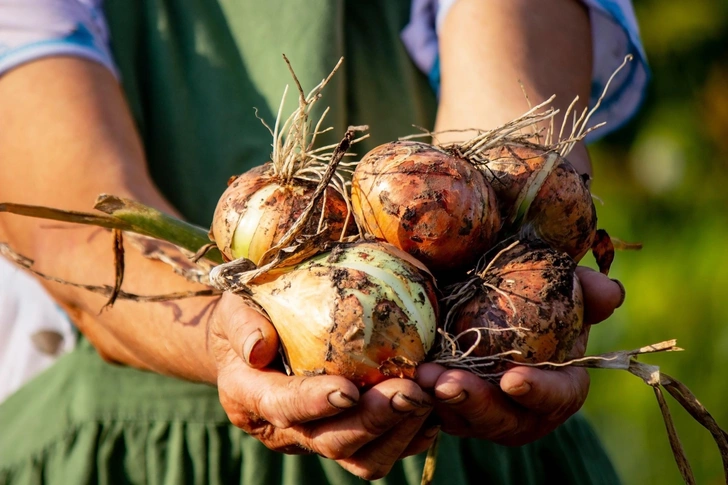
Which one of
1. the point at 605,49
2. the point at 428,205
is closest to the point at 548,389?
the point at 428,205

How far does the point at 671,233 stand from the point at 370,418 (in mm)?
2625

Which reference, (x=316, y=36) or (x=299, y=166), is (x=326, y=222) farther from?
(x=316, y=36)

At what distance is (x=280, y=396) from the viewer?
0.90 metres

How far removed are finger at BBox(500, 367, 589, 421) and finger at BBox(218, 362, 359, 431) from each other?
0.58 ft

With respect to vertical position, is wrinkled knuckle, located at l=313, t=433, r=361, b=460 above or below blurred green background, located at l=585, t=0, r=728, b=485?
above

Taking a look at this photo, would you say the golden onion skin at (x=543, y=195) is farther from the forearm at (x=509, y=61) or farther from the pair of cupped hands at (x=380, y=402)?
the forearm at (x=509, y=61)

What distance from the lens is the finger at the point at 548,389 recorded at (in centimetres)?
88

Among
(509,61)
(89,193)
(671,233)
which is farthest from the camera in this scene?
(671,233)

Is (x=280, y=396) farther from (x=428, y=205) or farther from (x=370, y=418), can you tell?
(x=428, y=205)

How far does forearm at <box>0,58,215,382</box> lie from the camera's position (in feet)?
4.23

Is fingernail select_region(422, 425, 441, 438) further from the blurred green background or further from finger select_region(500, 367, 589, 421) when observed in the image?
the blurred green background

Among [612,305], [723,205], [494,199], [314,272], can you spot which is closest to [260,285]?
[314,272]

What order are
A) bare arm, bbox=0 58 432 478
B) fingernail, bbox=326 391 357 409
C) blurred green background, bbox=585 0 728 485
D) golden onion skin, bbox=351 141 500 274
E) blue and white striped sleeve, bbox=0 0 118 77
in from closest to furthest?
fingernail, bbox=326 391 357 409, golden onion skin, bbox=351 141 500 274, bare arm, bbox=0 58 432 478, blue and white striped sleeve, bbox=0 0 118 77, blurred green background, bbox=585 0 728 485

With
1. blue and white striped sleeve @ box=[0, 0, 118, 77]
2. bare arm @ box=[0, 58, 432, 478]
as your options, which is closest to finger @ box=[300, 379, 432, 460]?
bare arm @ box=[0, 58, 432, 478]
